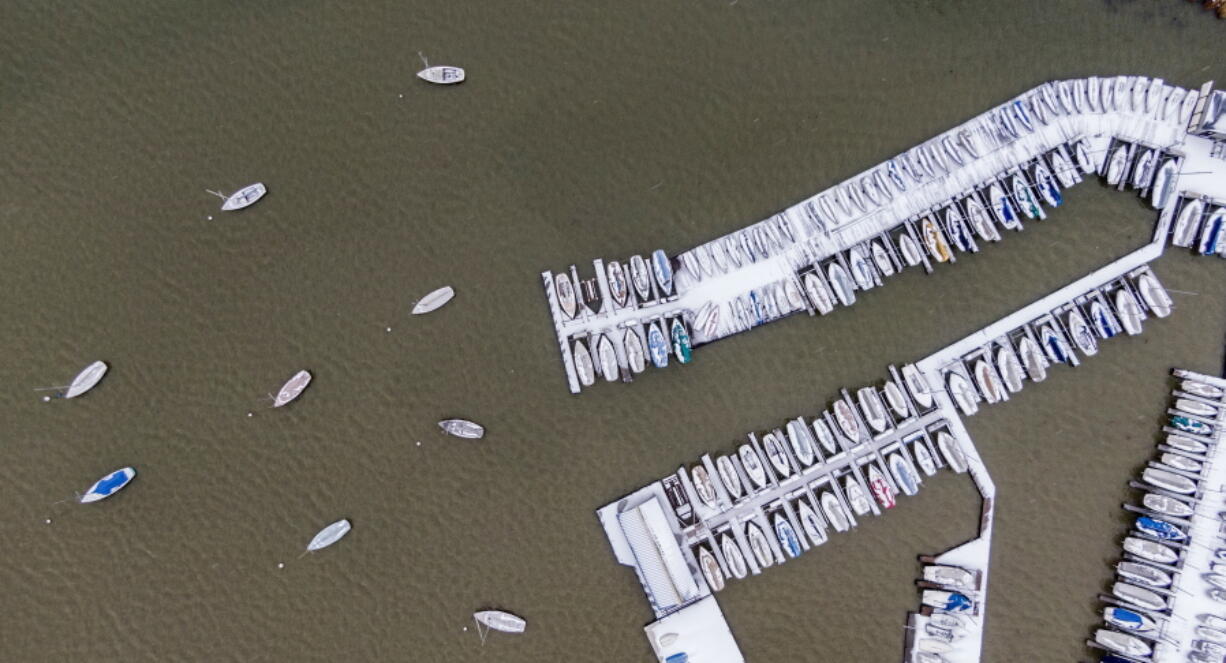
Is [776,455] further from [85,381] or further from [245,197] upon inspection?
[85,381]

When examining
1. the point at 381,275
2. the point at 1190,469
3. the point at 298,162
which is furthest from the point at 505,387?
the point at 1190,469

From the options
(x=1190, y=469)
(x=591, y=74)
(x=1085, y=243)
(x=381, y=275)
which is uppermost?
(x=591, y=74)

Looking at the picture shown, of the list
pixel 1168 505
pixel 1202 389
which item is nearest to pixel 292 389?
pixel 1168 505

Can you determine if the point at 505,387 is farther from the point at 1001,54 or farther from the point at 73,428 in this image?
the point at 1001,54

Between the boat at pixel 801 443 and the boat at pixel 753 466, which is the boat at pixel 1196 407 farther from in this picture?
the boat at pixel 753 466

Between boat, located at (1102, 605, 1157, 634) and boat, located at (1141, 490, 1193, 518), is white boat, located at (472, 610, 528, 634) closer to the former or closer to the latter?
boat, located at (1102, 605, 1157, 634)

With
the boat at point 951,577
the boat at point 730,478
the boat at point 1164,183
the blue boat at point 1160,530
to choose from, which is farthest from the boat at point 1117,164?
the boat at point 730,478

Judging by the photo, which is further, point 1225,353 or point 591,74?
point 591,74
